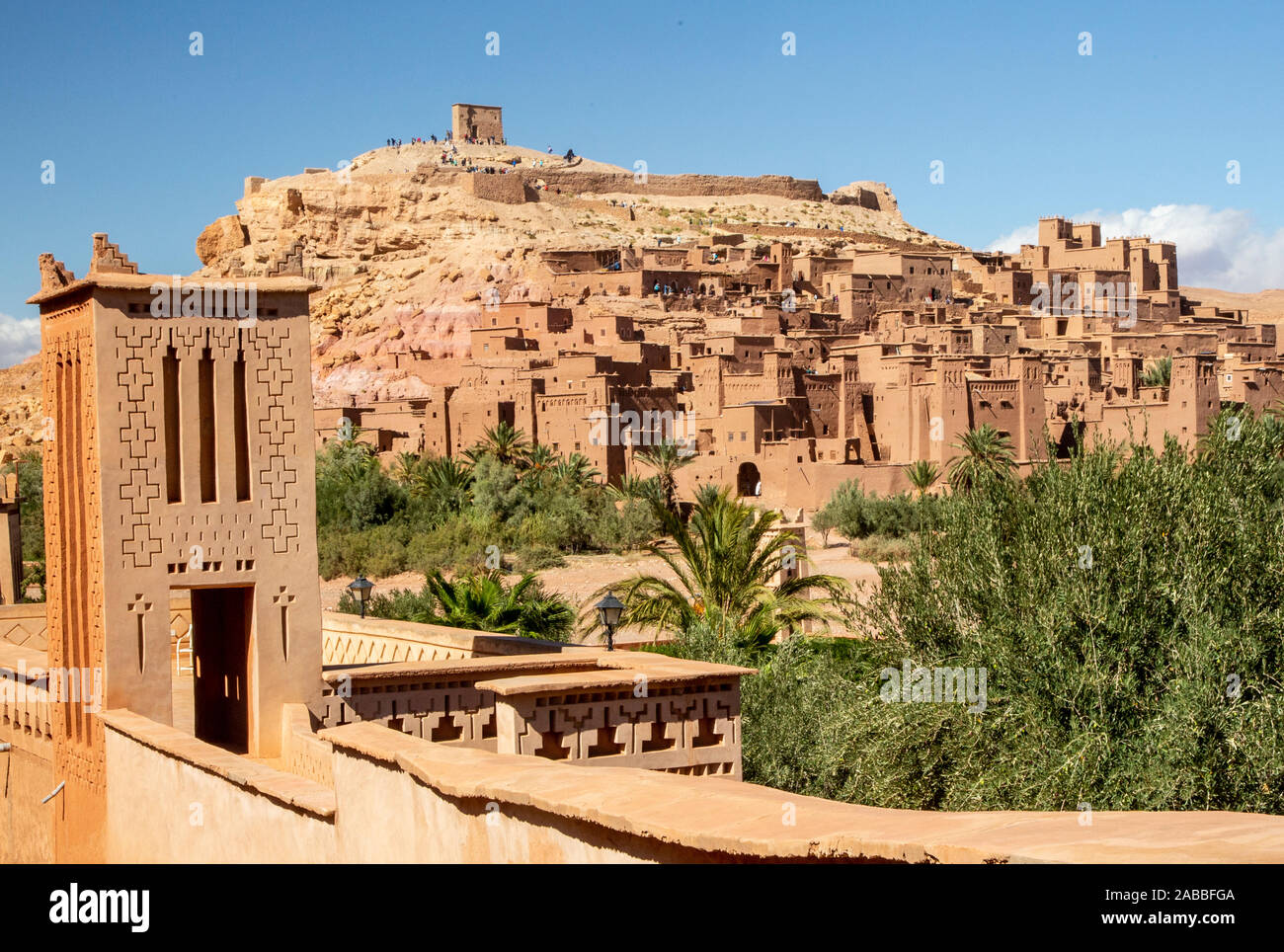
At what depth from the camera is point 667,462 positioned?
37.3 meters

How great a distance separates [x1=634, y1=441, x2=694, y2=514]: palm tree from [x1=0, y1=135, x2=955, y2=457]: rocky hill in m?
13.1

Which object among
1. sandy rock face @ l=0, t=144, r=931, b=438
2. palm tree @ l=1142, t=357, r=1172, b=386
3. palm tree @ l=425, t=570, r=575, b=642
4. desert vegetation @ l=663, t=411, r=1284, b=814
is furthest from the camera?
sandy rock face @ l=0, t=144, r=931, b=438

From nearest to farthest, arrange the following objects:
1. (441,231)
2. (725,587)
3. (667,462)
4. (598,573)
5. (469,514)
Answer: (725,587), (598,573), (469,514), (667,462), (441,231)

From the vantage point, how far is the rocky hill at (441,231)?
56000 millimetres

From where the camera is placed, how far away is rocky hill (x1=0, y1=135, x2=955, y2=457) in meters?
56.0

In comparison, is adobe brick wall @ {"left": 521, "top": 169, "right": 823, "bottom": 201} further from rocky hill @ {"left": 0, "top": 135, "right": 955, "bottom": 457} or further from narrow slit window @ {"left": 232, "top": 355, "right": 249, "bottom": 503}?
narrow slit window @ {"left": 232, "top": 355, "right": 249, "bottom": 503}

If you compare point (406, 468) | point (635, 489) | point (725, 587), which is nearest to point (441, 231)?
point (406, 468)

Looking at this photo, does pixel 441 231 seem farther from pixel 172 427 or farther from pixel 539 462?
pixel 172 427

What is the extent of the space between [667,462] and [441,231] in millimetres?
31826

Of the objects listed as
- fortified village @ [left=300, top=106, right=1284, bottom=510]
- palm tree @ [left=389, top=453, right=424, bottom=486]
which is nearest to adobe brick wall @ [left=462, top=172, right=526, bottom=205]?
fortified village @ [left=300, top=106, right=1284, bottom=510]

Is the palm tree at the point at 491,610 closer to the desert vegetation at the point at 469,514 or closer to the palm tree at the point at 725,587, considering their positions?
the palm tree at the point at 725,587
